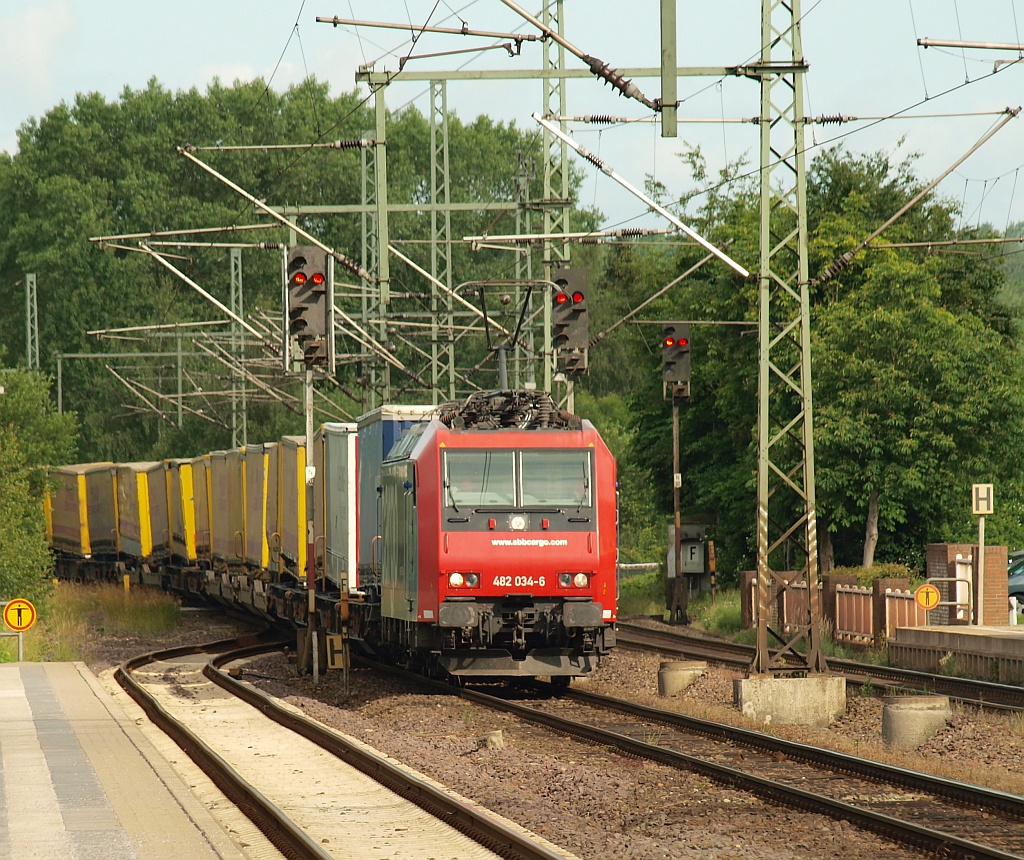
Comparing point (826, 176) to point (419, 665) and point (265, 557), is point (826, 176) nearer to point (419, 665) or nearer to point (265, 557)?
point (265, 557)

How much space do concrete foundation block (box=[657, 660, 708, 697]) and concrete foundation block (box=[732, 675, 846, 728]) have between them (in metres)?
2.75

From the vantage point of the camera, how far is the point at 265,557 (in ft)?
104

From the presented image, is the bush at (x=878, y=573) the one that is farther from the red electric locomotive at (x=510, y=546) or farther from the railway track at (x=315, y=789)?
the railway track at (x=315, y=789)

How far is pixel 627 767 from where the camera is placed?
14.7 meters

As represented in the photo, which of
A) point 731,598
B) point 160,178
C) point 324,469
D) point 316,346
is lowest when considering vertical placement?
point 731,598

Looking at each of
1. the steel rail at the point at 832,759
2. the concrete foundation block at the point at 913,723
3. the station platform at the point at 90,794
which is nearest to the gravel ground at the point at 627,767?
the concrete foundation block at the point at 913,723

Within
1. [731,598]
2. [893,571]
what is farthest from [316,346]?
[731,598]

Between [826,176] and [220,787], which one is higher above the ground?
[826,176]

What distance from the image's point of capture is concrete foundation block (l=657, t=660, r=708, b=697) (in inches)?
869

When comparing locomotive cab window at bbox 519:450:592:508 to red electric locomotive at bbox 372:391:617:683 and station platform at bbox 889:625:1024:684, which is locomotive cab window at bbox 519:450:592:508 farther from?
station platform at bbox 889:625:1024:684

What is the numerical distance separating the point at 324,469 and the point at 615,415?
5701 cm

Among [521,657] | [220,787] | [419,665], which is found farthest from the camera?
[419,665]

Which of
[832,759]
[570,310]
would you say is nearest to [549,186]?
[570,310]

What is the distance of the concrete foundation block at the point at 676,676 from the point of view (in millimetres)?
22078
